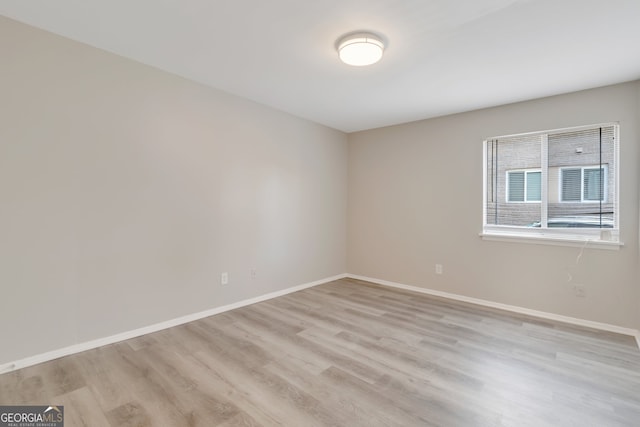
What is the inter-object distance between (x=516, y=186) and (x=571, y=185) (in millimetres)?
514

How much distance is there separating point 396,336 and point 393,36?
2.54 meters

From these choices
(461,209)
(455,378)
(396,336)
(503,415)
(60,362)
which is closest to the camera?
(503,415)

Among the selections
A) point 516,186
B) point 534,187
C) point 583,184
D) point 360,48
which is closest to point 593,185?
point 583,184

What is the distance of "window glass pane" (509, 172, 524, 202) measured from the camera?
355cm

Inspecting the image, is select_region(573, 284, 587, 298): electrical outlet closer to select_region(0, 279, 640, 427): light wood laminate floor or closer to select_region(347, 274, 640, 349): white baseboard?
select_region(347, 274, 640, 349): white baseboard

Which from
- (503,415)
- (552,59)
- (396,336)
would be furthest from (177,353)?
(552,59)

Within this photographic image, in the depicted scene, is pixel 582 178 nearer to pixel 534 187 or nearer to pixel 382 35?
pixel 534 187

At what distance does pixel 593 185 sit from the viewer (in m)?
3.11

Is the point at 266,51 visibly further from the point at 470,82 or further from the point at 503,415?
the point at 503,415

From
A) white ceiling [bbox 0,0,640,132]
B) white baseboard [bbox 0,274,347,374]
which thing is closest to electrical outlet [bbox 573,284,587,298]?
white ceiling [bbox 0,0,640,132]

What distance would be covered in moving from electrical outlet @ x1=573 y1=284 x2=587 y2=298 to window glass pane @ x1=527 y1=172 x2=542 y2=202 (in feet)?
3.32

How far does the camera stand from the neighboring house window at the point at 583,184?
307 cm

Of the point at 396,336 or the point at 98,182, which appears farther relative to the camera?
the point at 396,336

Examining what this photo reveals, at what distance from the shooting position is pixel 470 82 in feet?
9.49
